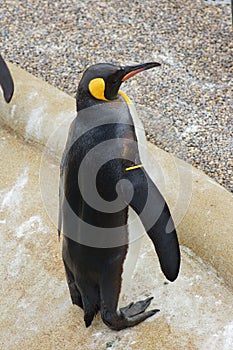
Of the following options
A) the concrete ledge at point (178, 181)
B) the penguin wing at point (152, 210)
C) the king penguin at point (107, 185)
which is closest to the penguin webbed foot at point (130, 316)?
the king penguin at point (107, 185)

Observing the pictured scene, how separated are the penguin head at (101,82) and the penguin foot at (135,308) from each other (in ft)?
2.70

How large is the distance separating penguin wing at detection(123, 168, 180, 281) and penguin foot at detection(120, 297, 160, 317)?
0.54m

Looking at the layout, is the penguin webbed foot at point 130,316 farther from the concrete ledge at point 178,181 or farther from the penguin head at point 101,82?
the penguin head at point 101,82

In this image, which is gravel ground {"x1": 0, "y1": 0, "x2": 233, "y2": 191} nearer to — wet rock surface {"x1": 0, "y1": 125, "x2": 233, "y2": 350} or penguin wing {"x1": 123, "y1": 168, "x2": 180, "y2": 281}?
wet rock surface {"x1": 0, "y1": 125, "x2": 233, "y2": 350}

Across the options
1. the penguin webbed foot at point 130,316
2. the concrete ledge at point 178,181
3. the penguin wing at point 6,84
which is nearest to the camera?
the penguin webbed foot at point 130,316

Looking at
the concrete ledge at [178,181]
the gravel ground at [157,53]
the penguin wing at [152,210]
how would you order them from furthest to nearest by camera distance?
1. the gravel ground at [157,53]
2. the concrete ledge at [178,181]
3. the penguin wing at [152,210]

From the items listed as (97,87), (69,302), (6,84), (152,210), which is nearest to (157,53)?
(6,84)

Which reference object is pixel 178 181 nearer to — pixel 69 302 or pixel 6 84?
pixel 69 302

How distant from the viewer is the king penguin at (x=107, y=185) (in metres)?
2.03

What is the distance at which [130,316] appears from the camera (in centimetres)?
252

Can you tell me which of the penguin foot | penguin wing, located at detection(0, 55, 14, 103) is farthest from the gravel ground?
the penguin foot

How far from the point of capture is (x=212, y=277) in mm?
2715

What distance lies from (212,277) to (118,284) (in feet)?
1.62

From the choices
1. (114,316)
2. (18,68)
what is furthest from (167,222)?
(18,68)
